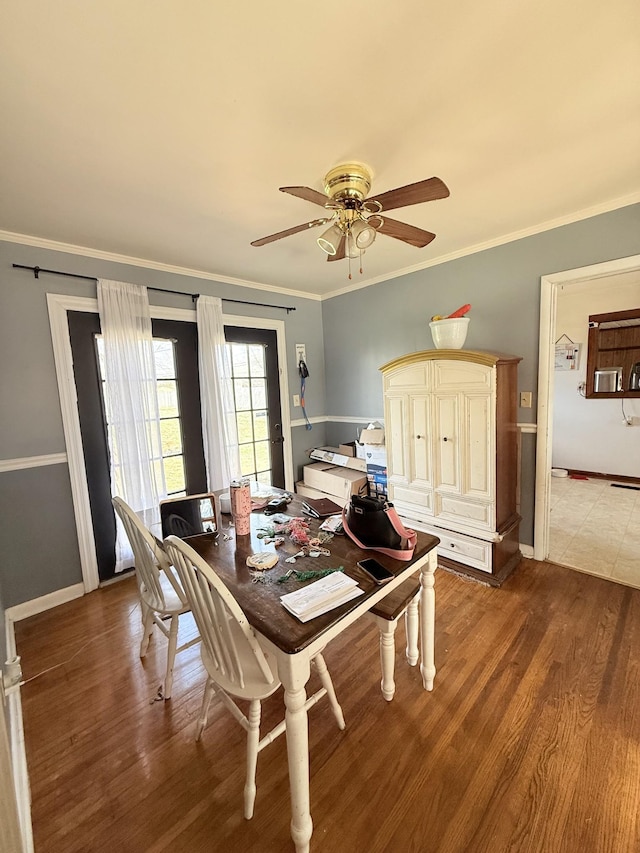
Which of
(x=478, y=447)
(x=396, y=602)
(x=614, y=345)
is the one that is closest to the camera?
(x=396, y=602)

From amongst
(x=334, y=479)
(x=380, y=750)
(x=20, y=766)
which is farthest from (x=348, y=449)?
(x=20, y=766)

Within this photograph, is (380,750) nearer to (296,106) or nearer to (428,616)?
(428,616)

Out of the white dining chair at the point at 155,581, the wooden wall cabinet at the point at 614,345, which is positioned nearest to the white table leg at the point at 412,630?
the white dining chair at the point at 155,581

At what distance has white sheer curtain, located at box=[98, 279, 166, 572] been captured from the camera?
98.5 inches

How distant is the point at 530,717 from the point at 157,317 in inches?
130

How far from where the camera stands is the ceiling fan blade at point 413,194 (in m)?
1.29

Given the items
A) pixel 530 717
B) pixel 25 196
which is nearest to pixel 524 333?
pixel 530 717

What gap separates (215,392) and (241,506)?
1.65 metres

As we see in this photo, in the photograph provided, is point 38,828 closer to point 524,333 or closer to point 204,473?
point 204,473

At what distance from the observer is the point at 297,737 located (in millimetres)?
1022

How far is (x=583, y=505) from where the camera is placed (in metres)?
3.76

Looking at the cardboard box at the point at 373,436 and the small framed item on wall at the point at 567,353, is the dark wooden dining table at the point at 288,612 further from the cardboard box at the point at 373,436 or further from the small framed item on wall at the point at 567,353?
the small framed item on wall at the point at 567,353

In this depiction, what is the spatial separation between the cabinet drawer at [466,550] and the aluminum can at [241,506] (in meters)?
1.67

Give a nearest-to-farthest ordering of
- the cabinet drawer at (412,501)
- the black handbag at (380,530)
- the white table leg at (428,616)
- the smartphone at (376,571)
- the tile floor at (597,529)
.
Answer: the smartphone at (376,571), the black handbag at (380,530), the white table leg at (428,616), the tile floor at (597,529), the cabinet drawer at (412,501)
